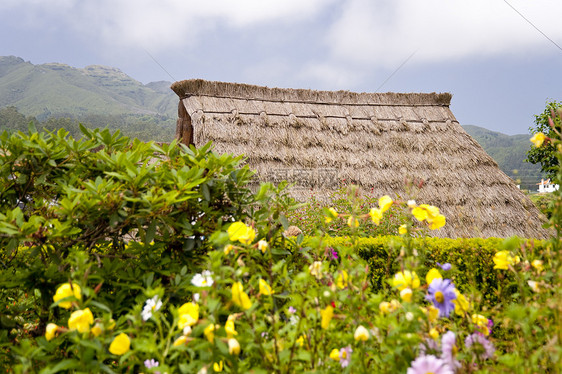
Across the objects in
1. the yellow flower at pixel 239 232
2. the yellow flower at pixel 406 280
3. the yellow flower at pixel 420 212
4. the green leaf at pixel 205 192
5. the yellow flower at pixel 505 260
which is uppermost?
the yellow flower at pixel 420 212

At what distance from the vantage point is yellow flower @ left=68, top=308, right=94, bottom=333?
107cm

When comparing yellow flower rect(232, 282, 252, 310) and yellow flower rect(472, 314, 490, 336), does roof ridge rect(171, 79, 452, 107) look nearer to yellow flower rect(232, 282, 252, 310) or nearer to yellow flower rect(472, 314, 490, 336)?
yellow flower rect(232, 282, 252, 310)

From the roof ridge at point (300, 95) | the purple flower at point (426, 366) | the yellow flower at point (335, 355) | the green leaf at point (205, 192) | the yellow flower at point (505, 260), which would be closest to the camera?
the purple flower at point (426, 366)

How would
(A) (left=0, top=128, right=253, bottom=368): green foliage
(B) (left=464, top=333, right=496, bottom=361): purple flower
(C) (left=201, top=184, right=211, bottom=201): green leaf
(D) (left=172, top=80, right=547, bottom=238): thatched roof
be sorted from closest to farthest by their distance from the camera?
(B) (left=464, top=333, right=496, bottom=361): purple flower, (A) (left=0, top=128, right=253, bottom=368): green foliage, (C) (left=201, top=184, right=211, bottom=201): green leaf, (D) (left=172, top=80, right=547, bottom=238): thatched roof

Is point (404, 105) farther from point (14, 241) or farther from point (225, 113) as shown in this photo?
point (14, 241)

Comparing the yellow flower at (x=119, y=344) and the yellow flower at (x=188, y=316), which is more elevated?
the yellow flower at (x=188, y=316)

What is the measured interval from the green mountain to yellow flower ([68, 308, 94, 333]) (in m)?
102

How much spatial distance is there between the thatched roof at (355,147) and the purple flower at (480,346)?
5965 millimetres

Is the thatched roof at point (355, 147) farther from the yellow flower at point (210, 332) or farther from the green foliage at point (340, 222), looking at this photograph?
the yellow flower at point (210, 332)

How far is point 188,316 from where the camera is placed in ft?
3.57

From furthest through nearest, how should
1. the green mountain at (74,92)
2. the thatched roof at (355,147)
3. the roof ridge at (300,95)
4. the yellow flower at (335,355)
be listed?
1. the green mountain at (74,92)
2. the roof ridge at (300,95)
3. the thatched roof at (355,147)
4. the yellow flower at (335,355)

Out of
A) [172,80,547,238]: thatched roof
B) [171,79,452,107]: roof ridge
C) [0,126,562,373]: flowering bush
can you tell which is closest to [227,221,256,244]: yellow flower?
[0,126,562,373]: flowering bush

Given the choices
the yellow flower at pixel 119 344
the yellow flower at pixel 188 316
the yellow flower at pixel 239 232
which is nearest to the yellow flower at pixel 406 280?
the yellow flower at pixel 239 232

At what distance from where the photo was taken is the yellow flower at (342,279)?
4.01 ft
